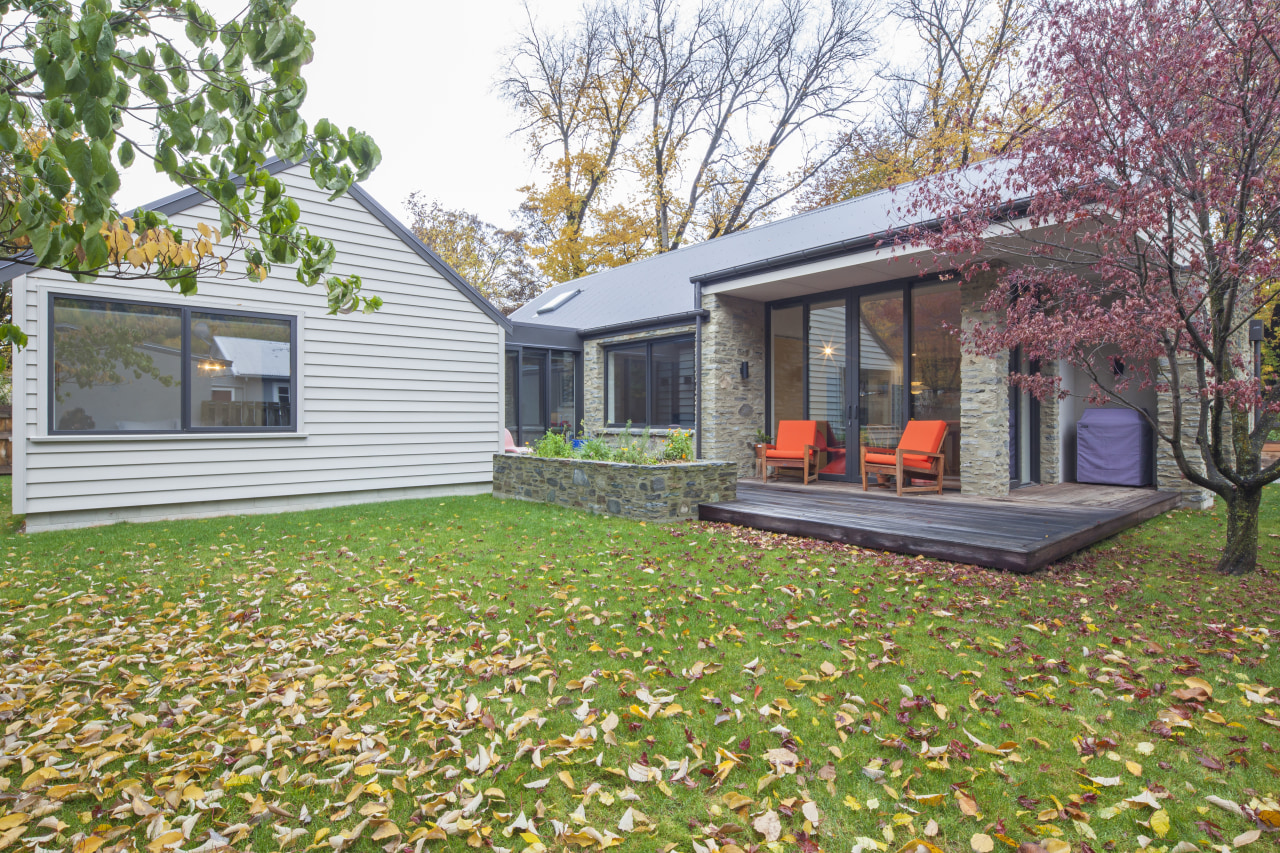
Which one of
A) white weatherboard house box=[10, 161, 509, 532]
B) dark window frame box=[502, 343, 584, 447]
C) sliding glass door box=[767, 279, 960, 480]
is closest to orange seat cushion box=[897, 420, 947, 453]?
sliding glass door box=[767, 279, 960, 480]

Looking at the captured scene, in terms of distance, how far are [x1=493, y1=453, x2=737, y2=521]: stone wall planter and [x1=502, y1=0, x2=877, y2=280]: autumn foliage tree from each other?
12.5 metres

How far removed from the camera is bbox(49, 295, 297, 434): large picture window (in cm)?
597

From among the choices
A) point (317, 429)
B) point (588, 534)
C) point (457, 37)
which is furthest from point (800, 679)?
point (457, 37)

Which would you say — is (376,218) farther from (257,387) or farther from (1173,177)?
(1173,177)

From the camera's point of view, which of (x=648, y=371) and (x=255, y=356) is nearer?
(x=255, y=356)

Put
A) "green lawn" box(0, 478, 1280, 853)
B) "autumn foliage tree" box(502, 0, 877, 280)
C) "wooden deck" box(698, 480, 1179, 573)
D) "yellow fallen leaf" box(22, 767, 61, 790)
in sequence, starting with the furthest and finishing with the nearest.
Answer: "autumn foliage tree" box(502, 0, 877, 280) → "wooden deck" box(698, 480, 1179, 573) → "yellow fallen leaf" box(22, 767, 61, 790) → "green lawn" box(0, 478, 1280, 853)

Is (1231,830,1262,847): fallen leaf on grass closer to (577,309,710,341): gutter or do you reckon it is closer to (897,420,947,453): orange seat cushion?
(897,420,947,453): orange seat cushion

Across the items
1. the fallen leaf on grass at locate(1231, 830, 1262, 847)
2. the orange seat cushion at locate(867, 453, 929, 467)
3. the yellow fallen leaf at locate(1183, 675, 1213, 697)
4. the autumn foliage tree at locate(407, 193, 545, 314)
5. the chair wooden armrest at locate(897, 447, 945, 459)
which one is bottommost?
the fallen leaf on grass at locate(1231, 830, 1262, 847)

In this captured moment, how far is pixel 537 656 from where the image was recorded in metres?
3.05

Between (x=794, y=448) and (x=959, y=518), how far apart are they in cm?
327

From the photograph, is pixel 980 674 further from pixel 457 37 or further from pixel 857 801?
pixel 457 37

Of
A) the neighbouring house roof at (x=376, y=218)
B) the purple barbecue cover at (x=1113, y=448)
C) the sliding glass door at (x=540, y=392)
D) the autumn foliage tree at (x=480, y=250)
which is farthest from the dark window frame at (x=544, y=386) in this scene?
the autumn foliage tree at (x=480, y=250)

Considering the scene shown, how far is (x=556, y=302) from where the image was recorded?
14.3m

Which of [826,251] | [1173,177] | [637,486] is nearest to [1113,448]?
[826,251]
